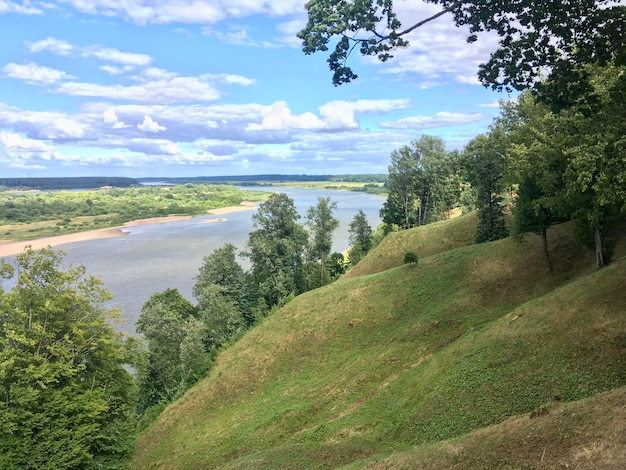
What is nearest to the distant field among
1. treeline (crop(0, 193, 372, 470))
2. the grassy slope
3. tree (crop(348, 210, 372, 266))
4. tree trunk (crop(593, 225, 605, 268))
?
tree (crop(348, 210, 372, 266))

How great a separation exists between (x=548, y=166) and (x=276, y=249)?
1362 inches

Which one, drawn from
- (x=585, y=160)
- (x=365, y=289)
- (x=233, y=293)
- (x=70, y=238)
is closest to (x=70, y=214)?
(x=70, y=238)

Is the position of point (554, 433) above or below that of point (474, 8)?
below

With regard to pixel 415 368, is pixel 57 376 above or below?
above

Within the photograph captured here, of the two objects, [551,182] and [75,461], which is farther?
[551,182]

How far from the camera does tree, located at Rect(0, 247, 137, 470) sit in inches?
673

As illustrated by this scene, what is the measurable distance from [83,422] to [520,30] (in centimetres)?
2175

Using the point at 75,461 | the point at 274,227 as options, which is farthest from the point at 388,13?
the point at 274,227

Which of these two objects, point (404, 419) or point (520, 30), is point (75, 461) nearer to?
point (404, 419)

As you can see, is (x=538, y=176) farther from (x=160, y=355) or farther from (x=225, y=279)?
(x=225, y=279)

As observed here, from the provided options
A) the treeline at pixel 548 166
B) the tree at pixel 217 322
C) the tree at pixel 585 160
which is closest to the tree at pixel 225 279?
the tree at pixel 217 322

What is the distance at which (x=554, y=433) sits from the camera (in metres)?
10.0

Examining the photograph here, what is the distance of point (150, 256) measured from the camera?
83.2 m

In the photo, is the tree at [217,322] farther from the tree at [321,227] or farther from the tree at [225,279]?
the tree at [321,227]
